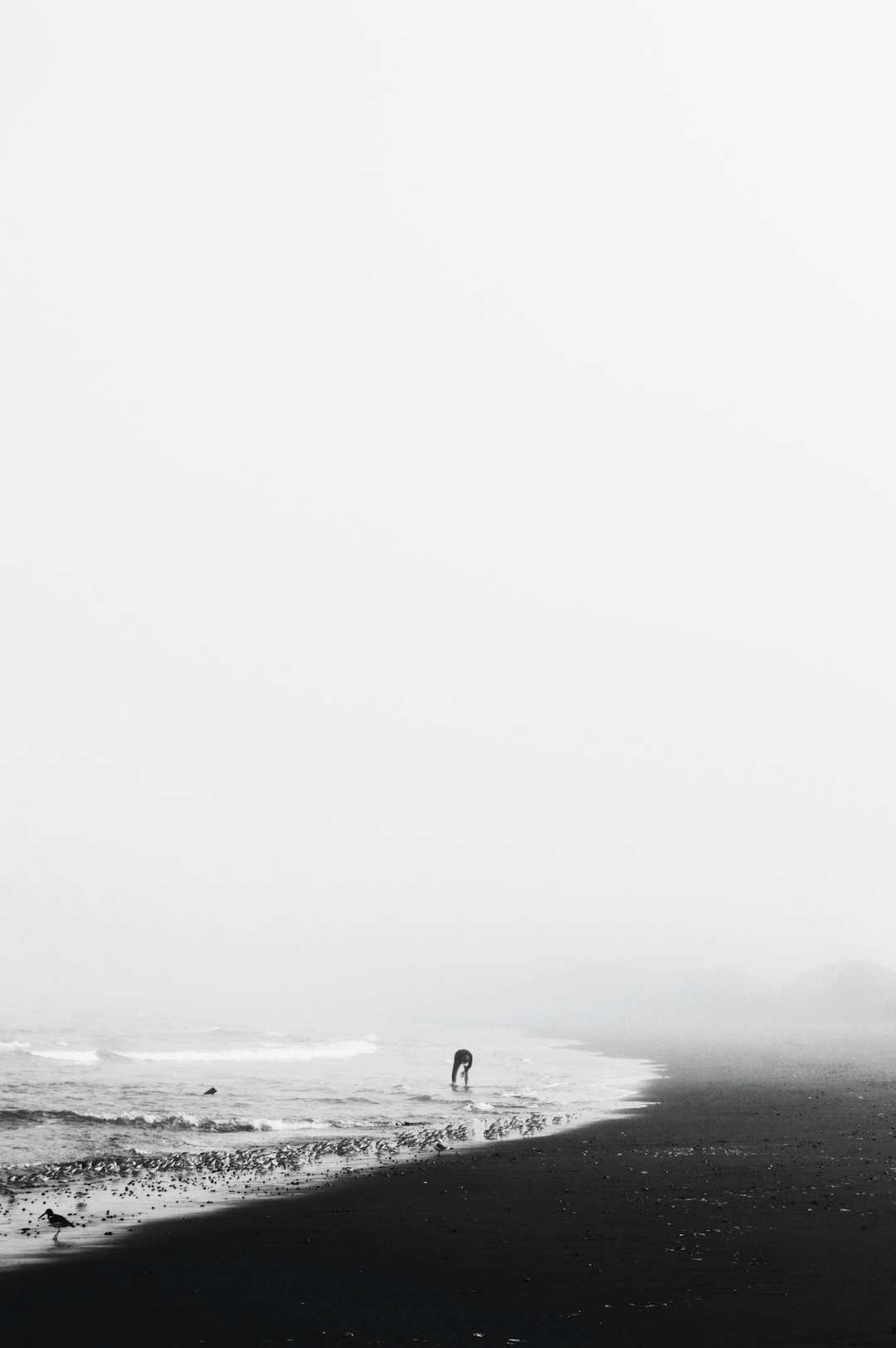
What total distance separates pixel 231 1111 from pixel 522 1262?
23959 millimetres

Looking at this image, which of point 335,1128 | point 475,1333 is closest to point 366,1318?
point 475,1333

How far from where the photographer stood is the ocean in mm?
22656

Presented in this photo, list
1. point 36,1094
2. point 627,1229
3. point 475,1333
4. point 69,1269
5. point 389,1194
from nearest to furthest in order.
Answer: point 475,1333 < point 69,1269 < point 627,1229 < point 389,1194 < point 36,1094

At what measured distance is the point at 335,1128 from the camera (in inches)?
1328

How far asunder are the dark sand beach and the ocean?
8.41 ft

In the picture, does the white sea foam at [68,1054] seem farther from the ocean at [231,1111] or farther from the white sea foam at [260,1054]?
the white sea foam at [260,1054]

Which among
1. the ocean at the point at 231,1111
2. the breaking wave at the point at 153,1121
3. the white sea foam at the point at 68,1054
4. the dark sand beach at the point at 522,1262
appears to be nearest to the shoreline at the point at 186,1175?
the ocean at the point at 231,1111

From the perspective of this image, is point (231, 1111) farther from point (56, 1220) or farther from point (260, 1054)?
point (260, 1054)

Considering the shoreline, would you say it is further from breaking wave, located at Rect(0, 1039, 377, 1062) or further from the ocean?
breaking wave, located at Rect(0, 1039, 377, 1062)

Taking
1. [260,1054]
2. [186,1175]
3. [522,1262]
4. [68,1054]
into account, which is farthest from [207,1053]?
[522,1262]

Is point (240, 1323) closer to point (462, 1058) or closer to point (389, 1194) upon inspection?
point (389, 1194)

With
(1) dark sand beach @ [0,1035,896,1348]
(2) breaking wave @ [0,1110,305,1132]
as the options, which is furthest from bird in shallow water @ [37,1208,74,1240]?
(2) breaking wave @ [0,1110,305,1132]

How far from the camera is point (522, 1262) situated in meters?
15.8

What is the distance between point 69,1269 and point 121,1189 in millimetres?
7938
